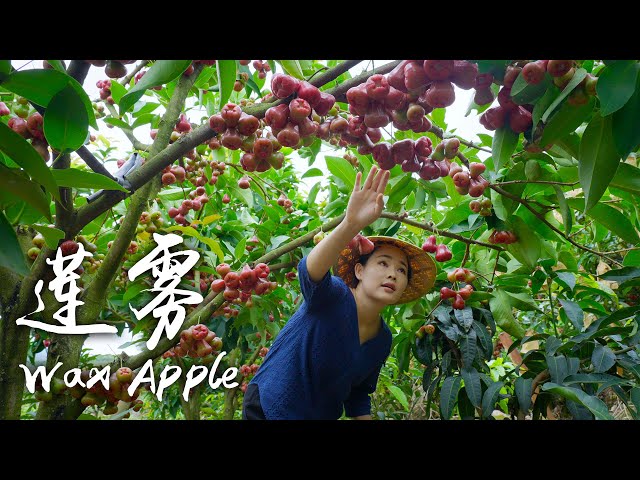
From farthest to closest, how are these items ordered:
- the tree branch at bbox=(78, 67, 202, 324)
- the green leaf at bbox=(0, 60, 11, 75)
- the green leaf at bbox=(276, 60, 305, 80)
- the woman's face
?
1. the woman's face
2. the tree branch at bbox=(78, 67, 202, 324)
3. the green leaf at bbox=(276, 60, 305, 80)
4. the green leaf at bbox=(0, 60, 11, 75)

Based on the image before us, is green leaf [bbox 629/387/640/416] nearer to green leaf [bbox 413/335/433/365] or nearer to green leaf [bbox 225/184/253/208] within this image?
green leaf [bbox 413/335/433/365]

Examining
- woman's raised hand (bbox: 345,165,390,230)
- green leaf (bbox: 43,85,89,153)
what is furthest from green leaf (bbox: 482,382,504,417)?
green leaf (bbox: 43,85,89,153)

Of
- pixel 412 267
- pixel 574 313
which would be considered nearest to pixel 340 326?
pixel 412 267

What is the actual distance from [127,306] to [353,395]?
0.83 meters

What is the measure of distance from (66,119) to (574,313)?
4.36 ft

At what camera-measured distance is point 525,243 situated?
1337mm

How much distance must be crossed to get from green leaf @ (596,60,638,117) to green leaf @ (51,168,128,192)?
0.70 metres

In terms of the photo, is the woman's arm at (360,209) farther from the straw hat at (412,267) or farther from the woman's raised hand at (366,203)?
the straw hat at (412,267)

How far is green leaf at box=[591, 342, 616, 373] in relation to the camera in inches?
51.3

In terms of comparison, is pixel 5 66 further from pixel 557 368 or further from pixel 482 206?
pixel 557 368

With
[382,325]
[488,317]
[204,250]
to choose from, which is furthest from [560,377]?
[204,250]

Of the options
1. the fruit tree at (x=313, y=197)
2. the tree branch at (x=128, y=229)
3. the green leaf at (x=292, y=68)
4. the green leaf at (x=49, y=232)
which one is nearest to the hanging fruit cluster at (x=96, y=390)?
the fruit tree at (x=313, y=197)

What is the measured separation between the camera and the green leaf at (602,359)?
1303mm

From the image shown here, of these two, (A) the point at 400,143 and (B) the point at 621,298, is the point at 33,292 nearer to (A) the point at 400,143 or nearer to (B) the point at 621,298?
(A) the point at 400,143
